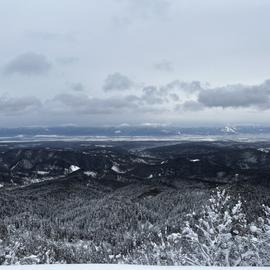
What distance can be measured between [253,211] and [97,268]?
158 m

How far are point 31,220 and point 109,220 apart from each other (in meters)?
33.0

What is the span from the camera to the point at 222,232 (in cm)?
1945

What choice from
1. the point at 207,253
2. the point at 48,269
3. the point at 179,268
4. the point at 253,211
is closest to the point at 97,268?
the point at 48,269

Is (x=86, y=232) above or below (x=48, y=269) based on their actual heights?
below

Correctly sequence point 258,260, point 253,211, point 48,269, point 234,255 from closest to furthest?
point 48,269, point 258,260, point 234,255, point 253,211

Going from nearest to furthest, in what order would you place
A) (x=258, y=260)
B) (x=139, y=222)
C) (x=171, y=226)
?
(x=258, y=260) → (x=171, y=226) → (x=139, y=222)

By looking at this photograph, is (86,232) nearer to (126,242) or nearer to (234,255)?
(126,242)

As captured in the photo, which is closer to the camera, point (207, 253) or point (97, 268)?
point (97, 268)

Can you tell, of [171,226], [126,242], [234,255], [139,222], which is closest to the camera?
[234,255]

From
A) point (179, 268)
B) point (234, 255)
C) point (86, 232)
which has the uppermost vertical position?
point (179, 268)

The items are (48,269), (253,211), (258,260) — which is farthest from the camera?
(253,211)

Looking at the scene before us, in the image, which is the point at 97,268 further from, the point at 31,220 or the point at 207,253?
the point at 31,220

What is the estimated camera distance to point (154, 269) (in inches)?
457

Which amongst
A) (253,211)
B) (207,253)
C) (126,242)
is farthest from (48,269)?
(253,211)
